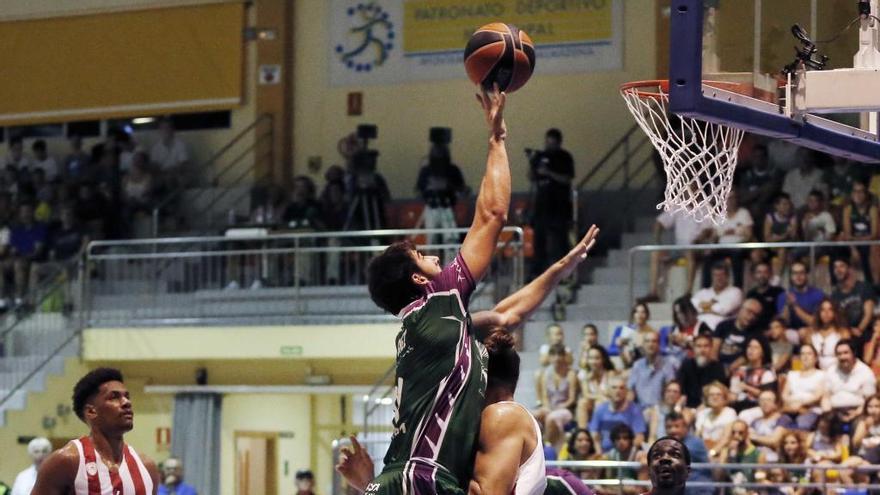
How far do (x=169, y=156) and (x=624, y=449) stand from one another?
9.49 m

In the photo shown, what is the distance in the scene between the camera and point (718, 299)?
13875 mm

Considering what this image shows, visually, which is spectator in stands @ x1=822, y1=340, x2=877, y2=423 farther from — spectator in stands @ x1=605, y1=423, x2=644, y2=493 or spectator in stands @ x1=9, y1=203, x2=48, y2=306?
spectator in stands @ x1=9, y1=203, x2=48, y2=306

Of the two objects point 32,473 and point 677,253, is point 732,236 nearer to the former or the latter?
point 677,253

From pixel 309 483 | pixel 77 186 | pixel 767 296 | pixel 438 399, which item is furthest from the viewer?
pixel 77 186

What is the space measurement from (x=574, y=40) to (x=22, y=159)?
761cm

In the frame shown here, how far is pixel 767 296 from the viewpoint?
13.6 m

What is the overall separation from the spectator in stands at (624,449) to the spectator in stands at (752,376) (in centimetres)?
86

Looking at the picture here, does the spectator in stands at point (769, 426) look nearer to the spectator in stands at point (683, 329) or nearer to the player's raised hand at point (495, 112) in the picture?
the spectator in stands at point (683, 329)

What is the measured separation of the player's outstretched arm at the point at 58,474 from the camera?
6625 mm

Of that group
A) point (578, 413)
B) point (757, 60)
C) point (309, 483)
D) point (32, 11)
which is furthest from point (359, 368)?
point (757, 60)

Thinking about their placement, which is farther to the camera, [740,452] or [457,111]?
[457,111]

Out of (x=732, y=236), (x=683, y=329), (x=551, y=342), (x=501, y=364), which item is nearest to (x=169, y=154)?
(x=551, y=342)

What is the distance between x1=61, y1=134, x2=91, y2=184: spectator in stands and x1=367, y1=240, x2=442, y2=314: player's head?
1557 centimetres

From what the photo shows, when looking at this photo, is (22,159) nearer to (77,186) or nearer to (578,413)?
(77,186)
